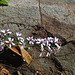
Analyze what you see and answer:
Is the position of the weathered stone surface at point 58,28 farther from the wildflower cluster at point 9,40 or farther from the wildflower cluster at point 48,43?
the wildflower cluster at point 9,40

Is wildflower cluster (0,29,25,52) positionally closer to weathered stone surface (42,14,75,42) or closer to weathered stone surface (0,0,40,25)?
weathered stone surface (0,0,40,25)

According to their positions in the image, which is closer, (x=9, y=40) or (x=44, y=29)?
(x=9, y=40)

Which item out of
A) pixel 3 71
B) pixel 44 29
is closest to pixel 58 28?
pixel 44 29

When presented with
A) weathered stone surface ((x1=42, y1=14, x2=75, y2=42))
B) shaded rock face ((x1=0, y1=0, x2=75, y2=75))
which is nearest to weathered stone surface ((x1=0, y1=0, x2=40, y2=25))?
shaded rock face ((x1=0, y1=0, x2=75, y2=75))

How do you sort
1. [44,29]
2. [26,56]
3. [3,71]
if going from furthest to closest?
1. [44,29]
2. [26,56]
3. [3,71]

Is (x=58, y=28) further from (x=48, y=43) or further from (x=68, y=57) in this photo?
(x=68, y=57)

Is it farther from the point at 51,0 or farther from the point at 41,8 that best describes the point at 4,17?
the point at 51,0

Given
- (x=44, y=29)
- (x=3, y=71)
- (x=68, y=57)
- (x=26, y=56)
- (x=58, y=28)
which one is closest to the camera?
(x=3, y=71)
